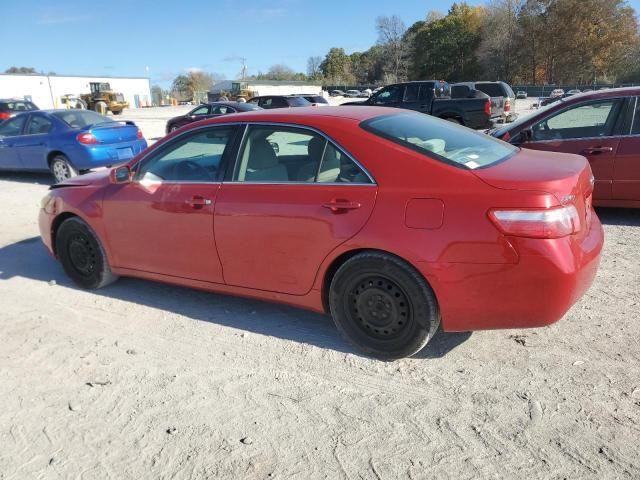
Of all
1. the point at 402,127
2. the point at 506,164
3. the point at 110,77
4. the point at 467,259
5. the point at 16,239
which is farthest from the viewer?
the point at 110,77

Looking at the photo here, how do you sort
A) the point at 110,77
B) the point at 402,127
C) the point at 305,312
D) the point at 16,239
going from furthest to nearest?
the point at 110,77
the point at 16,239
the point at 305,312
the point at 402,127

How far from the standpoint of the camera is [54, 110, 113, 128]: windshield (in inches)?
400

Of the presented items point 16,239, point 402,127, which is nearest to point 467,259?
point 402,127

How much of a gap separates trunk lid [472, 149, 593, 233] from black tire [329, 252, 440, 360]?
0.73m

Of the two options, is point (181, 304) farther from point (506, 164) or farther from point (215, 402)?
point (506, 164)

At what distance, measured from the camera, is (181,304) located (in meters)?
4.38

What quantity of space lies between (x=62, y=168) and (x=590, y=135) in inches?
357

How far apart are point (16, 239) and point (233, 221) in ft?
14.4

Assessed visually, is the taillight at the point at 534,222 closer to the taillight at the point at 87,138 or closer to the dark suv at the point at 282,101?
the taillight at the point at 87,138

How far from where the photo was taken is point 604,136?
6023 mm

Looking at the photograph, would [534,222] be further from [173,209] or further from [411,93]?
[411,93]

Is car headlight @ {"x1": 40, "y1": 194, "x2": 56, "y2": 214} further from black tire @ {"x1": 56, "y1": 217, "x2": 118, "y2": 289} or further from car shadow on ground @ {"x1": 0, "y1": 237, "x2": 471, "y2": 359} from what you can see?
car shadow on ground @ {"x1": 0, "y1": 237, "x2": 471, "y2": 359}

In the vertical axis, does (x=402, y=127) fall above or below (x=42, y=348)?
above

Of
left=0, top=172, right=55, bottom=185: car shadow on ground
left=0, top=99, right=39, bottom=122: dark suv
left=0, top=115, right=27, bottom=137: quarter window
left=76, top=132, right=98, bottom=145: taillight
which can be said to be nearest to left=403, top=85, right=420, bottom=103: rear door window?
left=76, top=132, right=98, bottom=145: taillight
